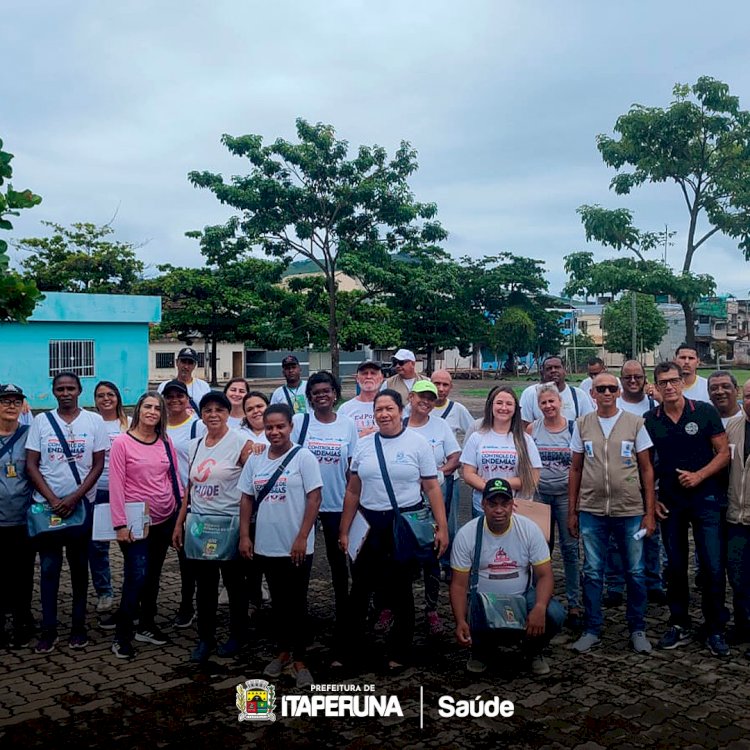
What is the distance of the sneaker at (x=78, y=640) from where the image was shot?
5160mm

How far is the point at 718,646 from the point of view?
195 inches

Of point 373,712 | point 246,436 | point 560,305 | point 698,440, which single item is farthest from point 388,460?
point 560,305

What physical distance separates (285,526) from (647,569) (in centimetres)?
326

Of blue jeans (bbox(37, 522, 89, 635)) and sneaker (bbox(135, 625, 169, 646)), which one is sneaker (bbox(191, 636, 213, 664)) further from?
blue jeans (bbox(37, 522, 89, 635))

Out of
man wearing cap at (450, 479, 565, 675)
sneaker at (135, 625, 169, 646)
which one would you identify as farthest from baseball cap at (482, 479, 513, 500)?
sneaker at (135, 625, 169, 646)

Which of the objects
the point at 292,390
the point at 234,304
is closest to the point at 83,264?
the point at 234,304

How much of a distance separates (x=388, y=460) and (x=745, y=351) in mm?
67032

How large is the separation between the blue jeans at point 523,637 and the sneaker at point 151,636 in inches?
85.7

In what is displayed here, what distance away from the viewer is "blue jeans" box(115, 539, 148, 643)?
4.99 metres

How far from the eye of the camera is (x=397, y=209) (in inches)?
898

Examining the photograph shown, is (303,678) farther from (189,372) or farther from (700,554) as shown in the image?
(189,372)

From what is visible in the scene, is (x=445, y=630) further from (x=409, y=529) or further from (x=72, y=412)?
(x=72, y=412)

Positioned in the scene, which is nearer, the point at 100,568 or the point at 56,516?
the point at 56,516

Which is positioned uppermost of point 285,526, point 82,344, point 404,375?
point 82,344
